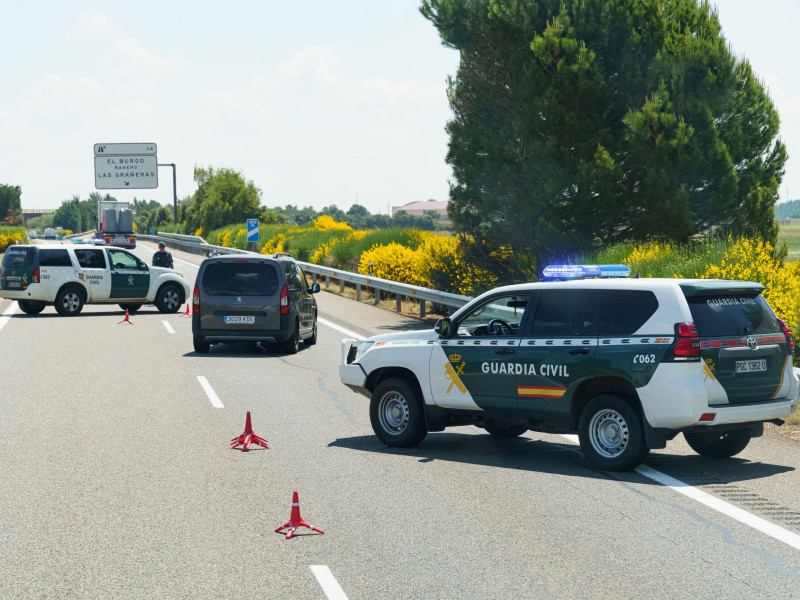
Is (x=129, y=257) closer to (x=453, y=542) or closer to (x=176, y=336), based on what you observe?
(x=176, y=336)

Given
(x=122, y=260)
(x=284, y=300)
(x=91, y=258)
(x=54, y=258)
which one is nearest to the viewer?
(x=284, y=300)

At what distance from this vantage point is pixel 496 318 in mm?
10000

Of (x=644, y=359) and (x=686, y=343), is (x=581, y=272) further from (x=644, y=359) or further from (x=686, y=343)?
(x=686, y=343)

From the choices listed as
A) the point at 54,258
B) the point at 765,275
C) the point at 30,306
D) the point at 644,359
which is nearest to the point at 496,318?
the point at 644,359

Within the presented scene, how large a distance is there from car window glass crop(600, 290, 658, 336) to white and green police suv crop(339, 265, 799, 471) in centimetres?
1

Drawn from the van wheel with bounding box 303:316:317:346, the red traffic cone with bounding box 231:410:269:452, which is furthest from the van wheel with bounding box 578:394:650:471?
the van wheel with bounding box 303:316:317:346

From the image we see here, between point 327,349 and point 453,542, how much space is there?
41.9 ft

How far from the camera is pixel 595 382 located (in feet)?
30.0

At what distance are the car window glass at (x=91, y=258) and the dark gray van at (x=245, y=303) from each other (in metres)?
8.96

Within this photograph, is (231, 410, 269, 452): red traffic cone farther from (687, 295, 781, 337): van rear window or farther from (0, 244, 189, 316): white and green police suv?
(0, 244, 189, 316): white and green police suv

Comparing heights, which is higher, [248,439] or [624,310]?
[624,310]

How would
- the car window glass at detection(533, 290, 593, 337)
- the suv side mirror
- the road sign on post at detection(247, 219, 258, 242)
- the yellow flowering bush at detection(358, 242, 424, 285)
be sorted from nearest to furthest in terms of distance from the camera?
the car window glass at detection(533, 290, 593, 337) < the suv side mirror < the yellow flowering bush at detection(358, 242, 424, 285) < the road sign on post at detection(247, 219, 258, 242)

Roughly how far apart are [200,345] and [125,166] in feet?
146

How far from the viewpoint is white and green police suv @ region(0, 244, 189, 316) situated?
85.7 feet
